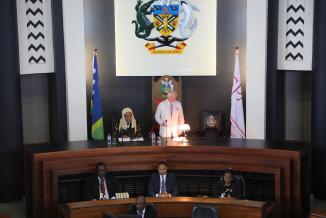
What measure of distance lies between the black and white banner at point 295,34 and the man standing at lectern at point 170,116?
218 centimetres

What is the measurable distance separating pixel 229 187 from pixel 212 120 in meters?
2.83

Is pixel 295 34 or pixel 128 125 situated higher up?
pixel 295 34

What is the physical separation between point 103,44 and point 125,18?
69 cm

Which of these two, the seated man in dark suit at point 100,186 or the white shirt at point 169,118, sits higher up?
the white shirt at point 169,118

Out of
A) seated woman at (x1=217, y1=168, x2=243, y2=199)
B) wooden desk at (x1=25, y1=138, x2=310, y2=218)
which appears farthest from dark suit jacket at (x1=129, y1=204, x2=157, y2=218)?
wooden desk at (x1=25, y1=138, x2=310, y2=218)

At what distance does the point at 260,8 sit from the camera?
12055 millimetres

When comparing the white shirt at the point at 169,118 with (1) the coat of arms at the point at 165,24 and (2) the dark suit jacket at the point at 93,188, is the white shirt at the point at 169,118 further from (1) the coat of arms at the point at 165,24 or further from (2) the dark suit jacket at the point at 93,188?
(2) the dark suit jacket at the point at 93,188

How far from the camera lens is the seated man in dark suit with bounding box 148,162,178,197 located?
10.5 meters

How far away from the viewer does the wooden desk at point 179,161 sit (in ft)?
33.8

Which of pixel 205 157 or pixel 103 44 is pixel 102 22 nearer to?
pixel 103 44

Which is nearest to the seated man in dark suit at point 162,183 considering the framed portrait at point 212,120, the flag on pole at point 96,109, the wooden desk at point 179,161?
the wooden desk at point 179,161

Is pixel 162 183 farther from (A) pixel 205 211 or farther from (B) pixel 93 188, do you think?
(A) pixel 205 211

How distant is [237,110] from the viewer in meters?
12.3

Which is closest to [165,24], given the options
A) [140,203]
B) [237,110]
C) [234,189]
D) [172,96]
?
[172,96]
